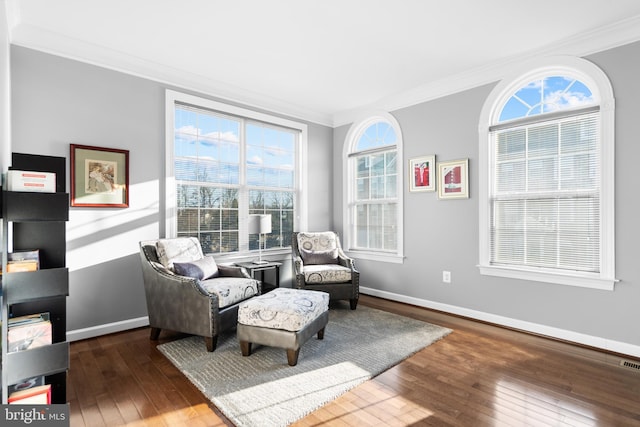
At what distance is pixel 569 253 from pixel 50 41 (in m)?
5.02

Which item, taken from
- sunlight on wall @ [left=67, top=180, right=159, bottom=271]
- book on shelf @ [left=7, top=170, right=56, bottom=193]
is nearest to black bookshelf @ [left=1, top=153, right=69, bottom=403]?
book on shelf @ [left=7, top=170, right=56, bottom=193]

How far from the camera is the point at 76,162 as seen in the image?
3090 millimetres

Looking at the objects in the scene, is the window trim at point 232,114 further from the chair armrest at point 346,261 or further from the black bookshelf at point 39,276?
the black bookshelf at point 39,276

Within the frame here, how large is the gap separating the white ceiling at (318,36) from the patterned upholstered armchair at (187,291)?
6.05 ft

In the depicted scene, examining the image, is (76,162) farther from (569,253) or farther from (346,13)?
(569,253)

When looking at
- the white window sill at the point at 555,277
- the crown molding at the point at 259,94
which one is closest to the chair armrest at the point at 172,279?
the crown molding at the point at 259,94

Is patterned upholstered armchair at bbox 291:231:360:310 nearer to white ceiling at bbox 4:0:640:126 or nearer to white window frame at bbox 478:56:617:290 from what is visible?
white window frame at bbox 478:56:617:290

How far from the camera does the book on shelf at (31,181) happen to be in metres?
1.39

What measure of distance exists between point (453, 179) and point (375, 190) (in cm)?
121

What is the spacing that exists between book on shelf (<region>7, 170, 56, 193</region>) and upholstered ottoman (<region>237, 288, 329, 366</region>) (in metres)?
1.61

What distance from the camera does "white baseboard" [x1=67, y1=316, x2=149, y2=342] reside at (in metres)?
3.10

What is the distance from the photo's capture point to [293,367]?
8.45 ft

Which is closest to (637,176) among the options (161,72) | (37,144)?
(161,72)

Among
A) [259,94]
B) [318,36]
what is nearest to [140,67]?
[259,94]
